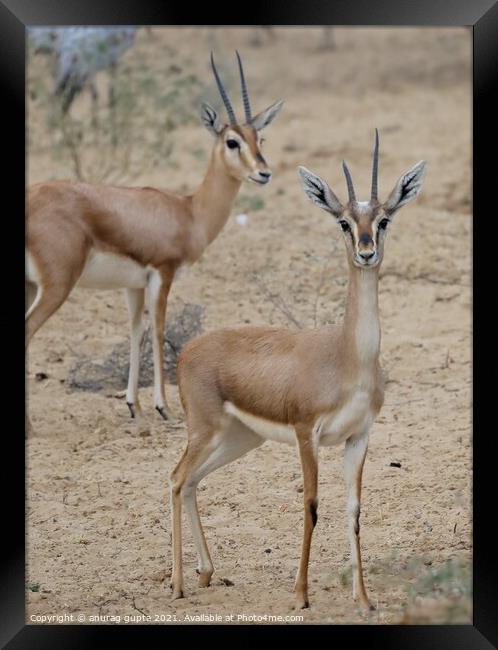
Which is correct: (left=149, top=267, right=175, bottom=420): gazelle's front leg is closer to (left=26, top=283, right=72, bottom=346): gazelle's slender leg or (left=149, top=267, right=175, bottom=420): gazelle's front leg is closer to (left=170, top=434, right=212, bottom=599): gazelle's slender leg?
(left=26, top=283, right=72, bottom=346): gazelle's slender leg

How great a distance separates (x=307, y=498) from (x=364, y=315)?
2.51ft

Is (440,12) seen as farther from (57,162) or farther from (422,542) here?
(57,162)

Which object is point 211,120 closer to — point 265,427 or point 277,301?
point 277,301

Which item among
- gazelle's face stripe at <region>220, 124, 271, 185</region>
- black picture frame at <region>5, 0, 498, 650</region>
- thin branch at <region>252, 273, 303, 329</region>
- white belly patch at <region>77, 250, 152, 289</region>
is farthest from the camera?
thin branch at <region>252, 273, 303, 329</region>

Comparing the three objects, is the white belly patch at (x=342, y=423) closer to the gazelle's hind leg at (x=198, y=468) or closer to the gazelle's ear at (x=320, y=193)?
the gazelle's hind leg at (x=198, y=468)

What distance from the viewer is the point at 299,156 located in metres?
12.9

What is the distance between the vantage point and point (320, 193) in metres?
5.45

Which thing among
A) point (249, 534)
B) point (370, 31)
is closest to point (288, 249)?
point (249, 534)

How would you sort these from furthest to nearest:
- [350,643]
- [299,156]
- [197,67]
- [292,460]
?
[197,67] → [299,156] → [292,460] → [350,643]

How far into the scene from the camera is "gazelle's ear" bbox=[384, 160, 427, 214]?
5336mm

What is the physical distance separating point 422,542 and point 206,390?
4.64 feet

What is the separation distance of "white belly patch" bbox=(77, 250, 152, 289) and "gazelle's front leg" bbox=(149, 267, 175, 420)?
0.27 feet

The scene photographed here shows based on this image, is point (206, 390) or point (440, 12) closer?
point (440, 12)

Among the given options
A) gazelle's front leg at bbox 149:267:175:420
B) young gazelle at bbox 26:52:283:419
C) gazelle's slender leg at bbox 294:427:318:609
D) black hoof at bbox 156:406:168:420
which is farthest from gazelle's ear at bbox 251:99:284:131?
gazelle's slender leg at bbox 294:427:318:609
